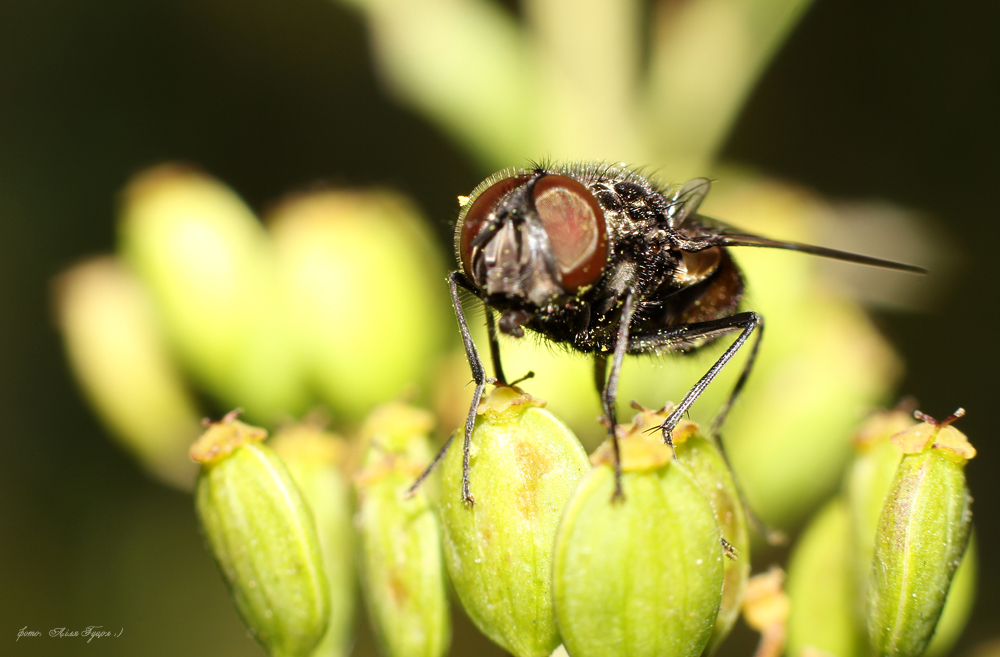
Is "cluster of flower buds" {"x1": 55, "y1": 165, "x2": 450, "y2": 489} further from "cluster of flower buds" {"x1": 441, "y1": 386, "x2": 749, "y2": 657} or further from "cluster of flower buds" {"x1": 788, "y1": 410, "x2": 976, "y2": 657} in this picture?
"cluster of flower buds" {"x1": 788, "y1": 410, "x2": 976, "y2": 657}

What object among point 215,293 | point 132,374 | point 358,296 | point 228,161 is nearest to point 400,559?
point 358,296

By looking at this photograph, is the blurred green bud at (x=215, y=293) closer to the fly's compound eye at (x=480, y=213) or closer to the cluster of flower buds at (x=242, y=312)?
the cluster of flower buds at (x=242, y=312)

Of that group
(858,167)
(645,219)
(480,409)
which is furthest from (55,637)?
(858,167)

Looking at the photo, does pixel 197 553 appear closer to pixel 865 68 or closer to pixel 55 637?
pixel 55 637

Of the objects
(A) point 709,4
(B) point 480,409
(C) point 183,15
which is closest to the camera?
(B) point 480,409

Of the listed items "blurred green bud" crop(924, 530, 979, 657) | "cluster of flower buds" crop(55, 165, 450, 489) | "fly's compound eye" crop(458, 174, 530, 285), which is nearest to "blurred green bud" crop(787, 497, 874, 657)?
"blurred green bud" crop(924, 530, 979, 657)

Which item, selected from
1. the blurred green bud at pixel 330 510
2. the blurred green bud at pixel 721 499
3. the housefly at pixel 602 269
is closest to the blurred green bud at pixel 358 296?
the blurred green bud at pixel 330 510
